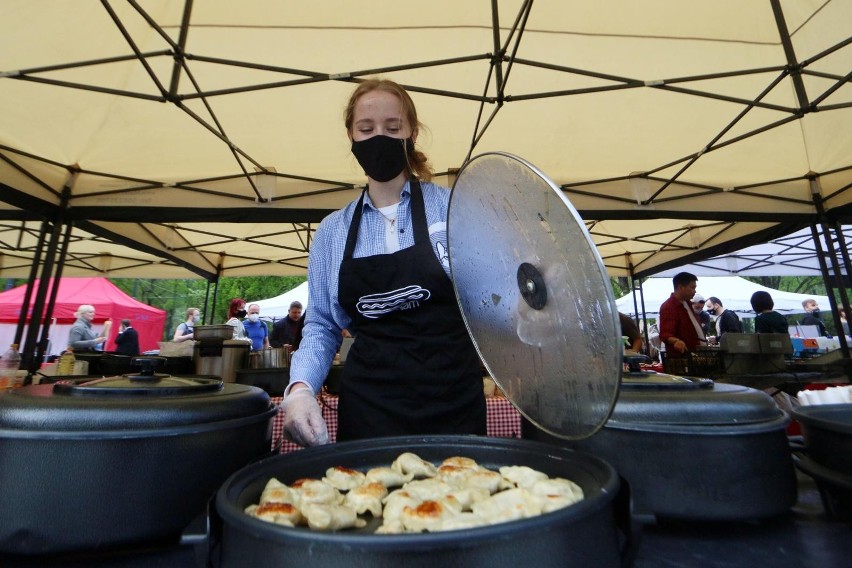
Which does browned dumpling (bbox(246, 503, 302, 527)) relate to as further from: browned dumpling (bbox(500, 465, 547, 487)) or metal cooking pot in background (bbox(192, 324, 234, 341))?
metal cooking pot in background (bbox(192, 324, 234, 341))

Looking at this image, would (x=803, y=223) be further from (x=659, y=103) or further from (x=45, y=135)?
(x=45, y=135)

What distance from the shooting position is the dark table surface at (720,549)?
646 mm

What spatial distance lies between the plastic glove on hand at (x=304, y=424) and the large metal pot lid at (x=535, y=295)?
0.45 metres

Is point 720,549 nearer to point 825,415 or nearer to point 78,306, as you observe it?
point 825,415

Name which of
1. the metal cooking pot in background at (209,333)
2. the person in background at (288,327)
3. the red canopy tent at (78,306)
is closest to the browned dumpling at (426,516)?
the metal cooking pot in background at (209,333)

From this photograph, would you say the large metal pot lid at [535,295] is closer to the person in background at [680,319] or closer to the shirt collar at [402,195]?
the shirt collar at [402,195]

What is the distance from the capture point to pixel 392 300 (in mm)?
1363

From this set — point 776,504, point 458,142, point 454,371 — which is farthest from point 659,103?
point 776,504

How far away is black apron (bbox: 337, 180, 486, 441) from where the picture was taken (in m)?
1.34

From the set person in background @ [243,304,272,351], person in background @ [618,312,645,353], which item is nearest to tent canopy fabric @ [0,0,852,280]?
person in background @ [618,312,645,353]

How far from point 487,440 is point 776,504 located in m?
0.54

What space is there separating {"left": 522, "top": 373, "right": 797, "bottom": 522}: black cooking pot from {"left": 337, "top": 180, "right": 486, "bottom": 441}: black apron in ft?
1.97

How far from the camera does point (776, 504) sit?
0.75 meters

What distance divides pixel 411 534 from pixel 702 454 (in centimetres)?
59
